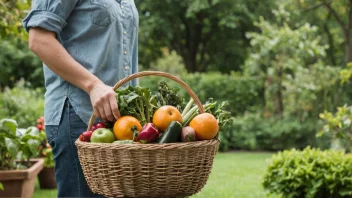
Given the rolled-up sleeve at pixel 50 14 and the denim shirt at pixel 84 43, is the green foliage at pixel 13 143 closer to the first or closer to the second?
the denim shirt at pixel 84 43

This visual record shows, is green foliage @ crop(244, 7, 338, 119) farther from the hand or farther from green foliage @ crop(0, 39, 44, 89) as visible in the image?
the hand

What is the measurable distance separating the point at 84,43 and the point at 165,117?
46 centimetres

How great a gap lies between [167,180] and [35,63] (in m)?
17.7

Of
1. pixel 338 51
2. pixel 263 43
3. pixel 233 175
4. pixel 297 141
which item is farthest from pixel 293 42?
pixel 338 51

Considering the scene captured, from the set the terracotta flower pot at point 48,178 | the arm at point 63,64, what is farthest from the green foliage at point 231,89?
the arm at point 63,64

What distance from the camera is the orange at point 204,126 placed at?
6.14 ft

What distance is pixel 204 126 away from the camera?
187 cm

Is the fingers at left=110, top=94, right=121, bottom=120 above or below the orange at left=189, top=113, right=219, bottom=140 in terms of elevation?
above

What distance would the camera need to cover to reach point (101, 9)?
2109 millimetres

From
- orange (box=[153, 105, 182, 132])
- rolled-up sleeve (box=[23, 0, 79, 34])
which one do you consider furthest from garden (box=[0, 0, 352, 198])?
rolled-up sleeve (box=[23, 0, 79, 34])

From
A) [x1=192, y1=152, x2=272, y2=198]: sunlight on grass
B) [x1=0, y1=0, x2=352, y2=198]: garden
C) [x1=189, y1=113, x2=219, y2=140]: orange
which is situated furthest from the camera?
[x1=192, y1=152, x2=272, y2=198]: sunlight on grass

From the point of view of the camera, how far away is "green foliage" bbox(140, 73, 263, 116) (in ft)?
48.2

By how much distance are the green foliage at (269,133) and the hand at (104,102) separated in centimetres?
1110

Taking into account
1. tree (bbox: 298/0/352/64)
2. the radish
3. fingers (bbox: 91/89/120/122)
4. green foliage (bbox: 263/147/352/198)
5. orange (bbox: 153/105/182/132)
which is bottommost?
green foliage (bbox: 263/147/352/198)
